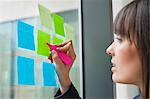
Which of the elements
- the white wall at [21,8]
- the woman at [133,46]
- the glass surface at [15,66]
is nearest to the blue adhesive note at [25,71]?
the glass surface at [15,66]

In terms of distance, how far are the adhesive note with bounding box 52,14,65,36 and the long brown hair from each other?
0.18 meters

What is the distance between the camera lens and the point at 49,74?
734 millimetres

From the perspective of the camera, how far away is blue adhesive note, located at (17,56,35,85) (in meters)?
0.64

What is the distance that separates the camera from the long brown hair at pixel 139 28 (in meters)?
0.65

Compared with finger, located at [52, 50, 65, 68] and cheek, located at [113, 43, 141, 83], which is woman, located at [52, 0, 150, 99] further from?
finger, located at [52, 50, 65, 68]

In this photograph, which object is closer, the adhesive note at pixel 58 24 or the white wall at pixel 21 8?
the white wall at pixel 21 8

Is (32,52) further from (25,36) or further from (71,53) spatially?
(71,53)

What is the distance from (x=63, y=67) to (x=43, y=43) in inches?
4.4

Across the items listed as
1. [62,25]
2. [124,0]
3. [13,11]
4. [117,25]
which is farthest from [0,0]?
[124,0]

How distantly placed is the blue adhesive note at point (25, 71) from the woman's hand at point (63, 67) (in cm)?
9

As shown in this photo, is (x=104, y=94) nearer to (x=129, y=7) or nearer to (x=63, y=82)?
(x=63, y=82)

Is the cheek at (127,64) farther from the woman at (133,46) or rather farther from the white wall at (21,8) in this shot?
the white wall at (21,8)

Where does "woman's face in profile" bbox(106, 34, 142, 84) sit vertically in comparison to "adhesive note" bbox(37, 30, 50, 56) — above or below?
below

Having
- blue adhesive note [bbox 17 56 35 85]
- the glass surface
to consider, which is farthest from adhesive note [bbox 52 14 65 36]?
blue adhesive note [bbox 17 56 35 85]
